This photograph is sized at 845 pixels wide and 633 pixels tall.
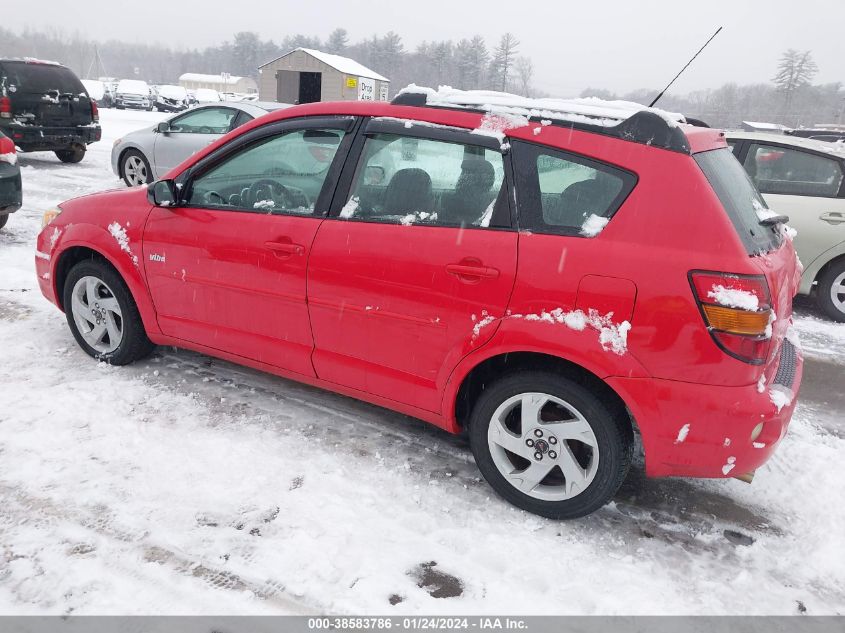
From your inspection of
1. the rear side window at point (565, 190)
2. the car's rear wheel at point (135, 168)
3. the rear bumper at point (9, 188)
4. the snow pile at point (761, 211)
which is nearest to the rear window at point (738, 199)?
the snow pile at point (761, 211)

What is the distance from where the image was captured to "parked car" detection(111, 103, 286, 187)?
9375 millimetres

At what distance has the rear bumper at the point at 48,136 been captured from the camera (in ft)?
37.3

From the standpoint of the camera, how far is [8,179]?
21.5 feet

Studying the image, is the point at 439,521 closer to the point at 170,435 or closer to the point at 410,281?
the point at 410,281

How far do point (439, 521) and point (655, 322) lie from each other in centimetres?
129

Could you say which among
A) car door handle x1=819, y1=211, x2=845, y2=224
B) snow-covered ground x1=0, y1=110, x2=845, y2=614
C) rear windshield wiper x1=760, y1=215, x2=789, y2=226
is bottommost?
snow-covered ground x1=0, y1=110, x2=845, y2=614

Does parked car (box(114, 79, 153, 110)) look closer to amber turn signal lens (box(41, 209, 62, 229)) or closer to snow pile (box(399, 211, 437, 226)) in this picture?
amber turn signal lens (box(41, 209, 62, 229))

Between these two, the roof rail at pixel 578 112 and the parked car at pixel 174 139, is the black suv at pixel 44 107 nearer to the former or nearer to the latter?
the parked car at pixel 174 139

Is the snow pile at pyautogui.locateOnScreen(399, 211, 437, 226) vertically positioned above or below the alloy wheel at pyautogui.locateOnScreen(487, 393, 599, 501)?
above

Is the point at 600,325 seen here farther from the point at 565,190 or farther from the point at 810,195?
the point at 810,195

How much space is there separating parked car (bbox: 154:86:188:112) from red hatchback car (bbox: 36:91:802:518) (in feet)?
137

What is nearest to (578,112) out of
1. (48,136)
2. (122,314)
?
(122,314)

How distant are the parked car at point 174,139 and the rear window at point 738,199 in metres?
7.58

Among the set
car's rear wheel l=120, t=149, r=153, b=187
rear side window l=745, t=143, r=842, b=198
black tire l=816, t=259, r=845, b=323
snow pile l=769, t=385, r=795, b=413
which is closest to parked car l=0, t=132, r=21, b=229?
car's rear wheel l=120, t=149, r=153, b=187
